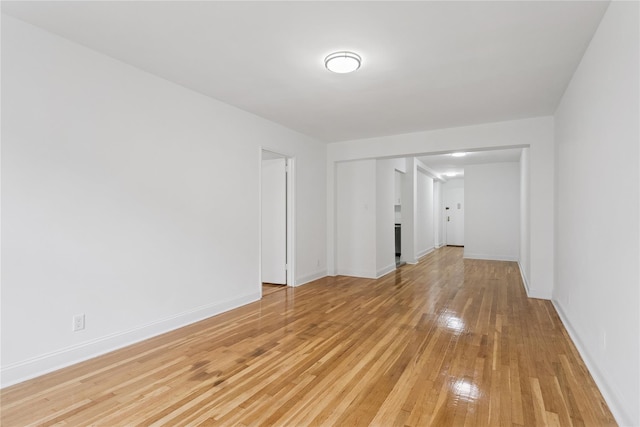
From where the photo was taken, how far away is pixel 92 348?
107 inches

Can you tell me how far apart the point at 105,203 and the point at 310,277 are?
3.65 meters

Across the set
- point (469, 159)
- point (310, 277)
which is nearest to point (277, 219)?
point (310, 277)

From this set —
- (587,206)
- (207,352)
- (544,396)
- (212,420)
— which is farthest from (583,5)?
(207,352)

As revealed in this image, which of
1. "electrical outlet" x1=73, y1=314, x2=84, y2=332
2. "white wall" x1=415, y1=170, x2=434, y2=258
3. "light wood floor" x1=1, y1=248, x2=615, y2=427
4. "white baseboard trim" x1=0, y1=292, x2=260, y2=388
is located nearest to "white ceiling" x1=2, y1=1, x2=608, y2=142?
"electrical outlet" x1=73, y1=314, x2=84, y2=332

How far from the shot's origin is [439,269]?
23.5 ft

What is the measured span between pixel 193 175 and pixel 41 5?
5.93ft

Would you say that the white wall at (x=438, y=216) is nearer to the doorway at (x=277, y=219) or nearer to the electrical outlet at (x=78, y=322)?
the doorway at (x=277, y=219)

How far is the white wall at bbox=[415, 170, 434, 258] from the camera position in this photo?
9.09 meters

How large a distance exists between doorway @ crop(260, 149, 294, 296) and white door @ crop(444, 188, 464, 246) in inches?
352

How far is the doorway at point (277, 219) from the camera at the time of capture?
5.42 metres

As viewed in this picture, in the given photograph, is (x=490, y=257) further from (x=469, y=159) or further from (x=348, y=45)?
(x=348, y=45)

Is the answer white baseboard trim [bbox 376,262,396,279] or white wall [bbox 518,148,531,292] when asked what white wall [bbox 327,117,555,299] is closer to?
white wall [bbox 518,148,531,292]

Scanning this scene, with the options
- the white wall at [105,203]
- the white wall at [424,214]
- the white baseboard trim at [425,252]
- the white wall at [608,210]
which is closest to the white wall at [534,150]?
the white wall at [608,210]

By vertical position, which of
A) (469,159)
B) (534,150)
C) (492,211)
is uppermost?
(469,159)
